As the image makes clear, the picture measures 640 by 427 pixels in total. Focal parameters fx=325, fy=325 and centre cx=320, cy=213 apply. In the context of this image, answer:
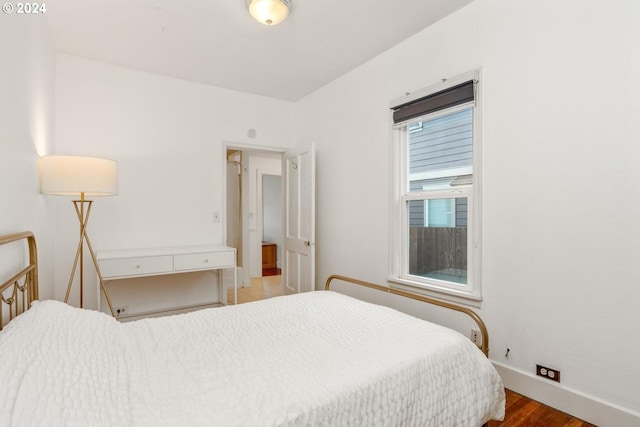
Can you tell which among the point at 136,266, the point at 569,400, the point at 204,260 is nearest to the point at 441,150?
the point at 569,400

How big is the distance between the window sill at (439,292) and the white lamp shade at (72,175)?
94.5 inches

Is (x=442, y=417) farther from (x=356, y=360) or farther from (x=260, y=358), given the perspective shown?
(x=260, y=358)

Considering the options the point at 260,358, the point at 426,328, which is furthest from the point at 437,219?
the point at 260,358

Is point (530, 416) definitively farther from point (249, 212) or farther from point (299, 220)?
point (249, 212)

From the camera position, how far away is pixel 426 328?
1.56 m

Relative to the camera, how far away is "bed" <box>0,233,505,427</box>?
0.84 m

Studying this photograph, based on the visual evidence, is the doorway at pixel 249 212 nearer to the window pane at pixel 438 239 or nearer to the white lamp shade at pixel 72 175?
the white lamp shade at pixel 72 175

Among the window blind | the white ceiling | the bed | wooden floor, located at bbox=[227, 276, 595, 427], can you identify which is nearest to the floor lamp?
the bed

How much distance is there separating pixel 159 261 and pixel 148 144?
1.25 metres

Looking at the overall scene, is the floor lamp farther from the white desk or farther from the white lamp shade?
the white desk

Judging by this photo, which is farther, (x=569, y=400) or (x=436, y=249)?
(x=436, y=249)

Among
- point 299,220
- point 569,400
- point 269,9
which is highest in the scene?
point 269,9

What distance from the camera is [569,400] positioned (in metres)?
1.79

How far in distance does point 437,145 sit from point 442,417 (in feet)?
6.30
